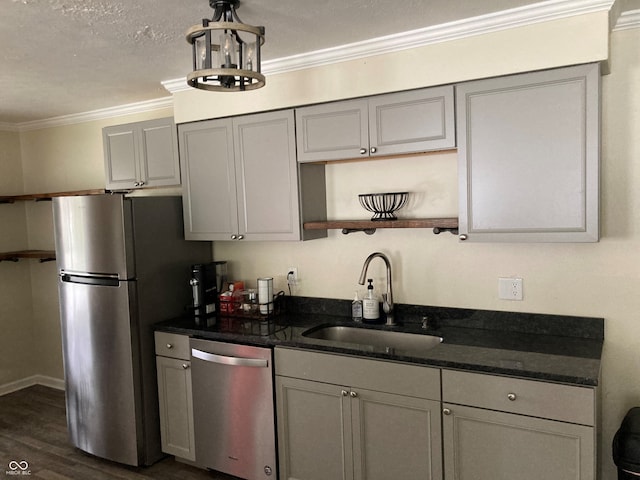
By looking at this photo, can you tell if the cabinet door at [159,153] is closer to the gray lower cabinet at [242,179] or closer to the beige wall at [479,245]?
the gray lower cabinet at [242,179]

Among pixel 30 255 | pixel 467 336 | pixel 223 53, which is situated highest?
pixel 223 53

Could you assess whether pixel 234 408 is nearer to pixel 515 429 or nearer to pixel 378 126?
pixel 515 429

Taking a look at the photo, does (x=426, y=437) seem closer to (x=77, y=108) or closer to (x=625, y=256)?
(x=625, y=256)

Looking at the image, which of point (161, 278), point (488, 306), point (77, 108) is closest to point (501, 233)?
point (488, 306)

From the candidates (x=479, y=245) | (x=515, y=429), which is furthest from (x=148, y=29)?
(x=515, y=429)

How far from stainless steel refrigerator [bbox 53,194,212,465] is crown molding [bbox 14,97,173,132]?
37.0 inches

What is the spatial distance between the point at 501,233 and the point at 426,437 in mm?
988

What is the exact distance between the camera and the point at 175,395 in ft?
10.4

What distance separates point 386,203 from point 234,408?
1409 mm

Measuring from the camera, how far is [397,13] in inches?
90.1

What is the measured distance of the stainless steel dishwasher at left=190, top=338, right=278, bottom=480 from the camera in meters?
2.79

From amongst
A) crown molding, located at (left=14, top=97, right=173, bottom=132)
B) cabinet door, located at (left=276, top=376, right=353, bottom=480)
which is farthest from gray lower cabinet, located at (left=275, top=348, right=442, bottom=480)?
crown molding, located at (left=14, top=97, right=173, bottom=132)

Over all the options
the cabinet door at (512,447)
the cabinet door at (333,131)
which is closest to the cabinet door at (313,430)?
the cabinet door at (512,447)

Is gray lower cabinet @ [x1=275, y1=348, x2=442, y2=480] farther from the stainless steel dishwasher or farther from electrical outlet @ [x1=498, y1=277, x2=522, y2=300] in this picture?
electrical outlet @ [x1=498, y1=277, x2=522, y2=300]
